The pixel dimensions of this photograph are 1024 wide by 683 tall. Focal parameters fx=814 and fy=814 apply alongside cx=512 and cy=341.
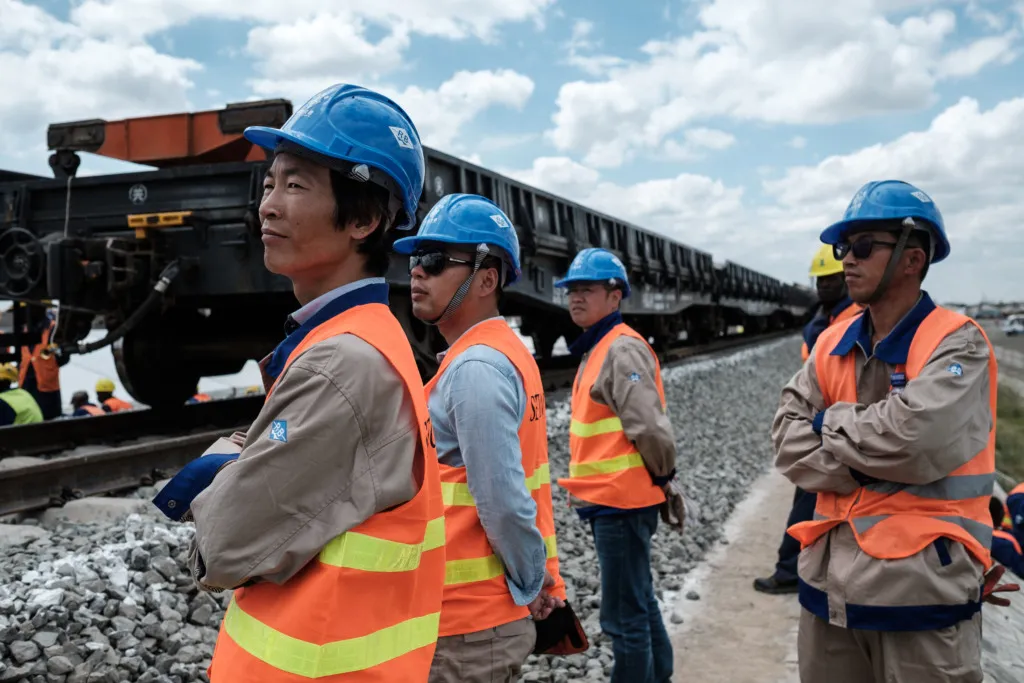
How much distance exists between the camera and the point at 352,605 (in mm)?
1403

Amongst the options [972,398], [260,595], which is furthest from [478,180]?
[260,595]

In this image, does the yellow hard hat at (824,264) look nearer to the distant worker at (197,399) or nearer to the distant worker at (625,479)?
the distant worker at (625,479)

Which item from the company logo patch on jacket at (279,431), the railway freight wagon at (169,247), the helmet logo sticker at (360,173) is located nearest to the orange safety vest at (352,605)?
the company logo patch on jacket at (279,431)

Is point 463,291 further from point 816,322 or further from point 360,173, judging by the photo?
point 816,322

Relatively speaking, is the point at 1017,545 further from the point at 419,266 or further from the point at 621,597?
the point at 419,266

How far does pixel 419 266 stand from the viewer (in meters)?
2.59

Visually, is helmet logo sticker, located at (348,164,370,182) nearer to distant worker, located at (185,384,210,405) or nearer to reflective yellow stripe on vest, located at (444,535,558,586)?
reflective yellow stripe on vest, located at (444,535,558,586)

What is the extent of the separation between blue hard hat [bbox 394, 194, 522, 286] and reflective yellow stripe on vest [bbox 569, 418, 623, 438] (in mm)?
1287

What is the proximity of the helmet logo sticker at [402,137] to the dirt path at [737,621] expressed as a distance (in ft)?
11.8

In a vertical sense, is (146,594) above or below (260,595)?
below

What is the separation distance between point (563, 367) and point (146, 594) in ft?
43.9

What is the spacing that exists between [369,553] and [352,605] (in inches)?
3.6

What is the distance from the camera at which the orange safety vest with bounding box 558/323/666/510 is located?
141 inches

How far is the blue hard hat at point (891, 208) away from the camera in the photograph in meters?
2.61
